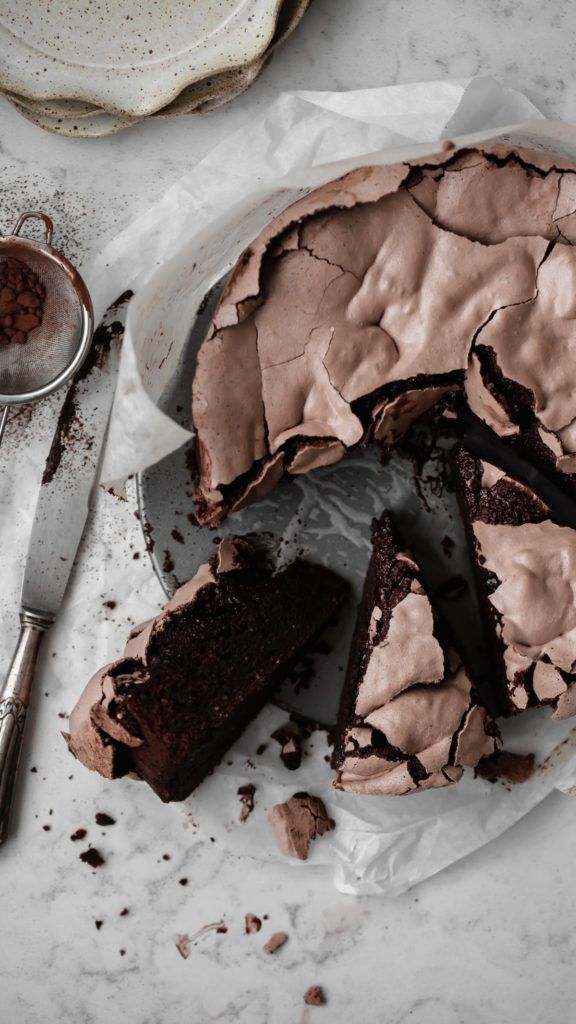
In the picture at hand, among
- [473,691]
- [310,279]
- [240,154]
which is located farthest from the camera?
[240,154]

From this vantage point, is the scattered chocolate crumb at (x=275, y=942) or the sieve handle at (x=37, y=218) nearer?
the sieve handle at (x=37, y=218)

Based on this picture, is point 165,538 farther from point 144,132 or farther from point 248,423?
point 144,132

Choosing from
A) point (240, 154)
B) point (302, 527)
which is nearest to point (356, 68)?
point (240, 154)

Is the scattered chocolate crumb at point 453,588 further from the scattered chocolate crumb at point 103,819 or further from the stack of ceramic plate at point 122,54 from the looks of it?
the stack of ceramic plate at point 122,54

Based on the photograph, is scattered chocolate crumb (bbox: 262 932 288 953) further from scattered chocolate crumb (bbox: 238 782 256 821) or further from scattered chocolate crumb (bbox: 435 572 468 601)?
scattered chocolate crumb (bbox: 435 572 468 601)

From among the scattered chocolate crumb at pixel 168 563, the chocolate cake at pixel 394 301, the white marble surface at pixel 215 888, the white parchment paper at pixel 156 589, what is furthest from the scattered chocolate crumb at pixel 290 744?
the chocolate cake at pixel 394 301
